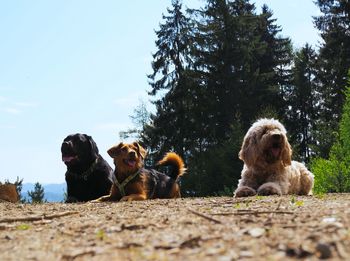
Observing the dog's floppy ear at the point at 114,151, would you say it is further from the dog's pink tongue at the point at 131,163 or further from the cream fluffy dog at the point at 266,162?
the cream fluffy dog at the point at 266,162

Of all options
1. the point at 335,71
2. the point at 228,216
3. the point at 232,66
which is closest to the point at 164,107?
the point at 232,66

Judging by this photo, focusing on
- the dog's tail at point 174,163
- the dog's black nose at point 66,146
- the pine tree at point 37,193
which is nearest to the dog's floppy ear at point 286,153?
the dog's tail at point 174,163

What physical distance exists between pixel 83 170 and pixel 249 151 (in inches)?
141

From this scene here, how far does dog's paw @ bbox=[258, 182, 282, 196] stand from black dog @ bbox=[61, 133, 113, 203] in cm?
341

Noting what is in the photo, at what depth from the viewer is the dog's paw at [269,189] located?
8283 mm

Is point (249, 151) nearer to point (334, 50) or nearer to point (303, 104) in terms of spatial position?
point (334, 50)

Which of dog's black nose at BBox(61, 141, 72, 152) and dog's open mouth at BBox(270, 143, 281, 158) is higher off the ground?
dog's black nose at BBox(61, 141, 72, 152)

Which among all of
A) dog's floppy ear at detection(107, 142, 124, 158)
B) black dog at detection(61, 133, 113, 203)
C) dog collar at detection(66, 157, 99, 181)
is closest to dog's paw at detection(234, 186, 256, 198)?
dog's floppy ear at detection(107, 142, 124, 158)

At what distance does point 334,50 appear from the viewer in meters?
32.1

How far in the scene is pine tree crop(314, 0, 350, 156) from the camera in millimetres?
31188

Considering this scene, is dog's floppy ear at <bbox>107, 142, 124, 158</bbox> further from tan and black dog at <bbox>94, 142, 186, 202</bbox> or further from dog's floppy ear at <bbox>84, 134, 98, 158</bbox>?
dog's floppy ear at <bbox>84, 134, 98, 158</bbox>

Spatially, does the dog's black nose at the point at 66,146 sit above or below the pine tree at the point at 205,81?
below

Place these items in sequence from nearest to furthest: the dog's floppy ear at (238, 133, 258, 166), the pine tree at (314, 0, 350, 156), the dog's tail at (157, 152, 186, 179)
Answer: the dog's floppy ear at (238, 133, 258, 166), the dog's tail at (157, 152, 186, 179), the pine tree at (314, 0, 350, 156)

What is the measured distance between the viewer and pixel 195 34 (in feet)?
116
